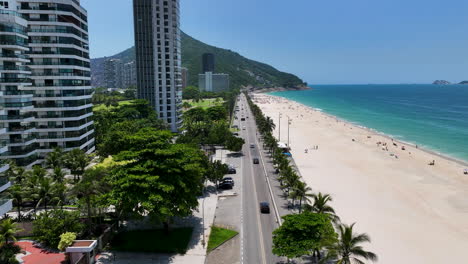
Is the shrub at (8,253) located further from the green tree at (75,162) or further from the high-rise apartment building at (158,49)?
the high-rise apartment building at (158,49)

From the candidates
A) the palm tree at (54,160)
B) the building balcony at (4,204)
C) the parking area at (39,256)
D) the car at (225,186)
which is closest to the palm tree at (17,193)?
the building balcony at (4,204)

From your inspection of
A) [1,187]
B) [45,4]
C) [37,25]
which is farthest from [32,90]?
[1,187]

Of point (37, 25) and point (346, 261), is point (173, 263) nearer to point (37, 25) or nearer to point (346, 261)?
point (346, 261)

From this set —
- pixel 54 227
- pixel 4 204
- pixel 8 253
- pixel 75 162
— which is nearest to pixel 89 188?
pixel 54 227

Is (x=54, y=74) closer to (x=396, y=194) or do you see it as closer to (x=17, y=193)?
(x=17, y=193)

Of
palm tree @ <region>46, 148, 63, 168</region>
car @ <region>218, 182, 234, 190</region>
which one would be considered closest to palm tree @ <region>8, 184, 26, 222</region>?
palm tree @ <region>46, 148, 63, 168</region>
